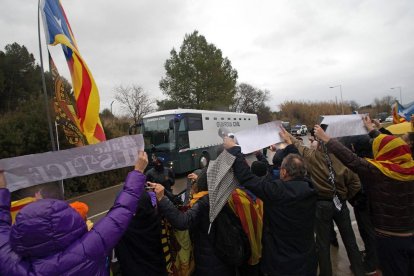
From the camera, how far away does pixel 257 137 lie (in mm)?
2842

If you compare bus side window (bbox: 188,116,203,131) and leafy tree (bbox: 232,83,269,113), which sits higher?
leafy tree (bbox: 232,83,269,113)

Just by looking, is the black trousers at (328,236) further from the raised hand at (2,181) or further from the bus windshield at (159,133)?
the bus windshield at (159,133)

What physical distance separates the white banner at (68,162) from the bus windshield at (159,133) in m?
11.1

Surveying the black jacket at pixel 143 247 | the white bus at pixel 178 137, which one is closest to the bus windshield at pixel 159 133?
the white bus at pixel 178 137

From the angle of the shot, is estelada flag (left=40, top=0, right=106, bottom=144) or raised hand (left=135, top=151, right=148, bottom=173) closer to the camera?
raised hand (left=135, top=151, right=148, bottom=173)

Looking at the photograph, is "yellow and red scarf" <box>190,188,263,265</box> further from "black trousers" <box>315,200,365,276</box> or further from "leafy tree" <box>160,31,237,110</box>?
"leafy tree" <box>160,31,237,110</box>

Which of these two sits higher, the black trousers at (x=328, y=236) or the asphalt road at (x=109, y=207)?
the black trousers at (x=328, y=236)

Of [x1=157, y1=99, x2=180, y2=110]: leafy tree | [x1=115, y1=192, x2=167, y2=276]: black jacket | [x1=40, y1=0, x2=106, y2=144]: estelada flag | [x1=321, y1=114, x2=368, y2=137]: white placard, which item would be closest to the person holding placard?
[x1=321, y1=114, x2=368, y2=137]: white placard

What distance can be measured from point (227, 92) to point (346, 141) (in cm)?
3098

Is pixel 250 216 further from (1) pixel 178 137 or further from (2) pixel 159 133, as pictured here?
(2) pixel 159 133

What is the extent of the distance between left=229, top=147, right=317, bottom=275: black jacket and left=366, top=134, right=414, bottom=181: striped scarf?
27.8 inches

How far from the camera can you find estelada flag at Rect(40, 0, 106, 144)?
10.3 feet

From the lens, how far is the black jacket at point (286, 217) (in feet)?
7.82

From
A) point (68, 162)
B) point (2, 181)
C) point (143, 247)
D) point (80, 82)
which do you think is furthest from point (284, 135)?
point (2, 181)
